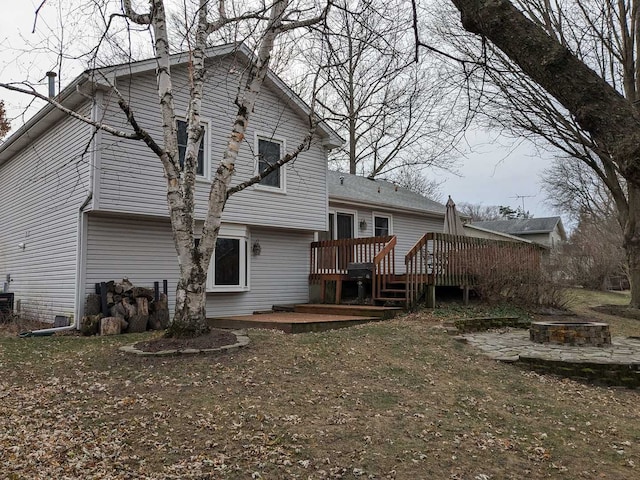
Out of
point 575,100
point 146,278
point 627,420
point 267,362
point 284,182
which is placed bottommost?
point 627,420

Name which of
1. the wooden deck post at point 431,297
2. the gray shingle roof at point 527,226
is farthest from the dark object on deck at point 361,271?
the gray shingle roof at point 527,226

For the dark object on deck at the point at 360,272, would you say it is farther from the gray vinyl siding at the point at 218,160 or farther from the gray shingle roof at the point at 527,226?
the gray shingle roof at the point at 527,226

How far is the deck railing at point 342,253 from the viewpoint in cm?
1154

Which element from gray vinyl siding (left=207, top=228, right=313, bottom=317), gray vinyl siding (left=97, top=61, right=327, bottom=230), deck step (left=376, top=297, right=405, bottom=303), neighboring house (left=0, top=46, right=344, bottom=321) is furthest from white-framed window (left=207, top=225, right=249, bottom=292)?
deck step (left=376, top=297, right=405, bottom=303)

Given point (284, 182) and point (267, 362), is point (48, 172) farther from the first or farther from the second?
point (267, 362)

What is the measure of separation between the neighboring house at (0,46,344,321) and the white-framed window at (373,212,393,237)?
3.30m

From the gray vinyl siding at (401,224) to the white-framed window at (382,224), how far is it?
0.34 feet

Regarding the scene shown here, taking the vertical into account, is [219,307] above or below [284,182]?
below

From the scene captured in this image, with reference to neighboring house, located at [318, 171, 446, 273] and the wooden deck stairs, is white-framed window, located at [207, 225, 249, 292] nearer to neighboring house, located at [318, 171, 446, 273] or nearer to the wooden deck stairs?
the wooden deck stairs

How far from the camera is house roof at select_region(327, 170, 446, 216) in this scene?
47.9ft

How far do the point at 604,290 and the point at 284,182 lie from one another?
62.4ft

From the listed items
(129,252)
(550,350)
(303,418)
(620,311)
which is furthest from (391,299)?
(620,311)

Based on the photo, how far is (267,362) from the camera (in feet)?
18.6

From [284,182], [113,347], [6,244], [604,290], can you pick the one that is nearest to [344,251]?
[284,182]
